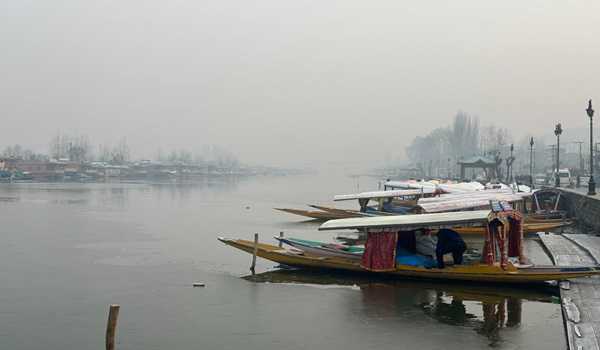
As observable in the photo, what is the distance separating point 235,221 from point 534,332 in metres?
33.6

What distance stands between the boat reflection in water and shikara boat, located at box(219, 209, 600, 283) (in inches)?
14.4

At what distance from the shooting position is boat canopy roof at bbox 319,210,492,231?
19.2 m

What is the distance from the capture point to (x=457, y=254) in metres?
20.3

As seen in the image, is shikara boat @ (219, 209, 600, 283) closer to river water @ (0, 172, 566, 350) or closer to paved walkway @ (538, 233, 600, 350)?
river water @ (0, 172, 566, 350)

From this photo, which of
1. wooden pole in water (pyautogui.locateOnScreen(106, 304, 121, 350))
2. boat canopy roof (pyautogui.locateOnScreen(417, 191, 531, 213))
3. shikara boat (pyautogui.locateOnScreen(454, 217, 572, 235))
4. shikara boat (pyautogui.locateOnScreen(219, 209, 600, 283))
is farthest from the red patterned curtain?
shikara boat (pyautogui.locateOnScreen(454, 217, 572, 235))

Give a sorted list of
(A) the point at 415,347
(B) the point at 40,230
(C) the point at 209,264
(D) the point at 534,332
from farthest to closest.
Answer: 1. (B) the point at 40,230
2. (C) the point at 209,264
3. (D) the point at 534,332
4. (A) the point at 415,347

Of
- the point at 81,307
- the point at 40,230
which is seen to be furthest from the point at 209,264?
the point at 40,230

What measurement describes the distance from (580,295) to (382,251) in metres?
6.07

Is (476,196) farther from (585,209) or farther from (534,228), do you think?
(585,209)

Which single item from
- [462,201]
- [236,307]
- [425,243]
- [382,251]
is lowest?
[236,307]

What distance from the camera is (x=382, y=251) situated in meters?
20.3

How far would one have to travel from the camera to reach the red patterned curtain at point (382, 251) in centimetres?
2017

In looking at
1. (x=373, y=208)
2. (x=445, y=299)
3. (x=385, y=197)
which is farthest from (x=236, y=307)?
(x=373, y=208)

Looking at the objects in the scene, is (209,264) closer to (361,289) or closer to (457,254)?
(361,289)
